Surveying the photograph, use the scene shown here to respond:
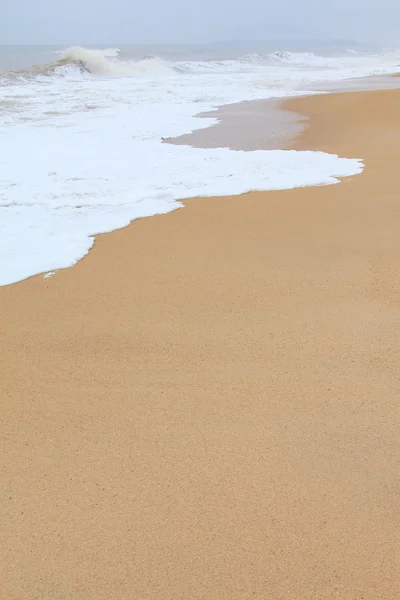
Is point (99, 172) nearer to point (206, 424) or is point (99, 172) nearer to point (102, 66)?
point (206, 424)

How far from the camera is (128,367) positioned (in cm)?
238

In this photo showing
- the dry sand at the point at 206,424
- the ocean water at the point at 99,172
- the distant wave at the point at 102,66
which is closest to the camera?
the dry sand at the point at 206,424

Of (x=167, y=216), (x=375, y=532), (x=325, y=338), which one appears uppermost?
(x=167, y=216)

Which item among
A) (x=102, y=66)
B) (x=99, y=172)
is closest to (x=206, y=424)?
(x=99, y=172)

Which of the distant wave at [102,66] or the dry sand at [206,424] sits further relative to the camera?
the distant wave at [102,66]

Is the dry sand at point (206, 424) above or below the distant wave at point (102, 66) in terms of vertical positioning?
below

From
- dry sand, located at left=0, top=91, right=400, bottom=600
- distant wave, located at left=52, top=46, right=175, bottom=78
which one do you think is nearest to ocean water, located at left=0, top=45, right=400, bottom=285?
dry sand, located at left=0, top=91, right=400, bottom=600

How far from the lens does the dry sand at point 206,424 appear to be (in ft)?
4.92

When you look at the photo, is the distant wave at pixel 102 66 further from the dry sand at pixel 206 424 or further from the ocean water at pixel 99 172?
the dry sand at pixel 206 424

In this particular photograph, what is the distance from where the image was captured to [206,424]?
2.01 m

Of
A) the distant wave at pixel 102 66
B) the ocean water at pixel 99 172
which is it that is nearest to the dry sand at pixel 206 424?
the ocean water at pixel 99 172

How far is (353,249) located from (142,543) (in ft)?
8.29

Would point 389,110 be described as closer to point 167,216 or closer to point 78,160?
point 78,160

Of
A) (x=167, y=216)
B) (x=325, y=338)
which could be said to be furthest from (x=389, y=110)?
(x=325, y=338)
